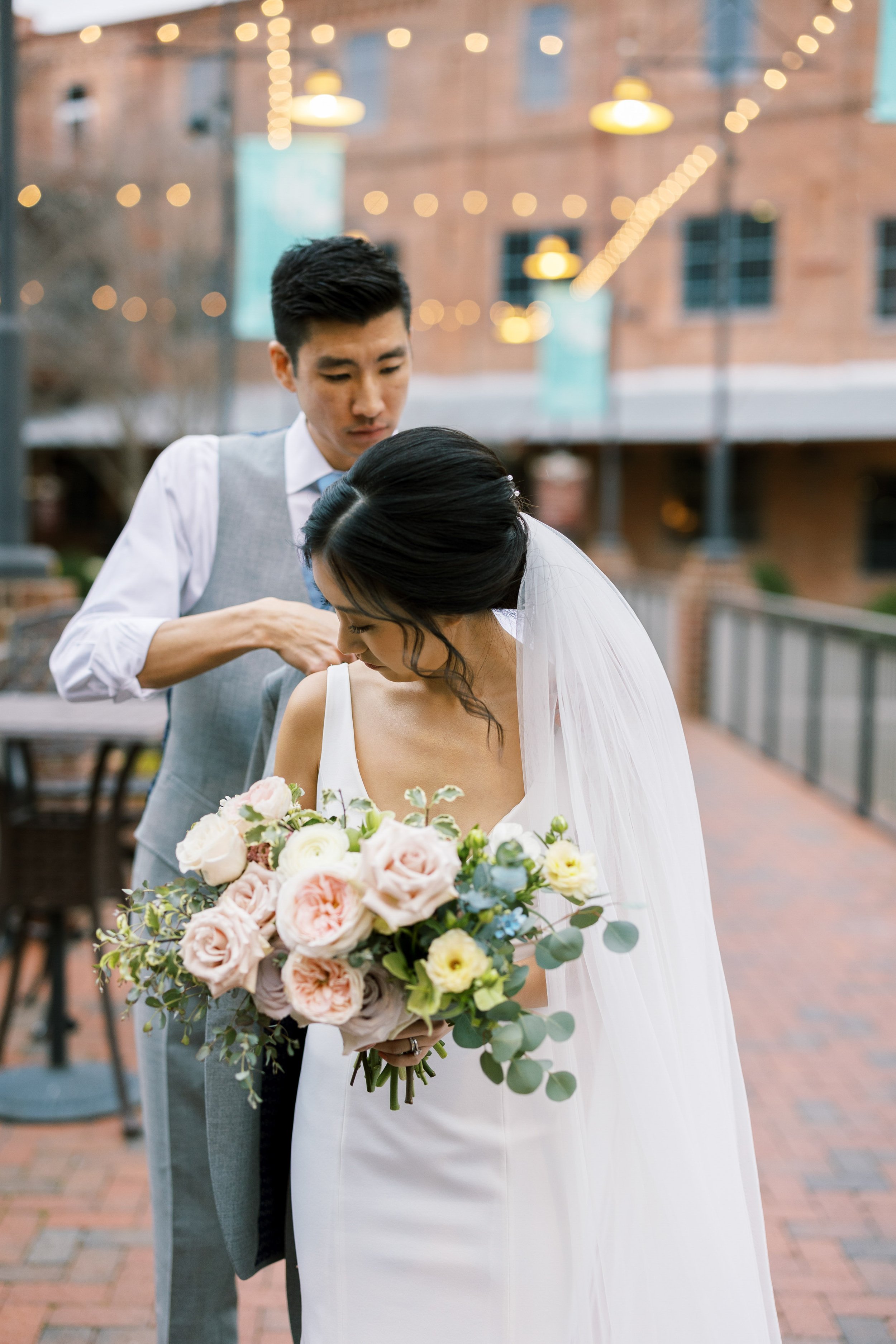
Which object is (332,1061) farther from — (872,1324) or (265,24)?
(265,24)

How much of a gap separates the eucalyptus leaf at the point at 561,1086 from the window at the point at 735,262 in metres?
23.5

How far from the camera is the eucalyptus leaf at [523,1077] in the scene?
1.64m

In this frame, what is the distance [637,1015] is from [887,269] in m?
23.6

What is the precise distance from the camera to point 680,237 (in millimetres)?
23938

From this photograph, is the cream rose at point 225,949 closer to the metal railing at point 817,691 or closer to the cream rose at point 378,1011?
the cream rose at point 378,1011


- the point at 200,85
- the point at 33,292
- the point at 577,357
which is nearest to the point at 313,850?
the point at 577,357

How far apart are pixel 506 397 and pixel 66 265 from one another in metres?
8.00

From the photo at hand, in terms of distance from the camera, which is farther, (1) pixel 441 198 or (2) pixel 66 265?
(1) pixel 441 198

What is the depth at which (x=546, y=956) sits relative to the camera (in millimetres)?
1658

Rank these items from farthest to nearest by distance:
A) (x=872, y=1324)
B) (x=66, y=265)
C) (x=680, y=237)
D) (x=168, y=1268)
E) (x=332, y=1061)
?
(x=680, y=237) → (x=66, y=265) → (x=872, y=1324) → (x=168, y=1268) → (x=332, y=1061)

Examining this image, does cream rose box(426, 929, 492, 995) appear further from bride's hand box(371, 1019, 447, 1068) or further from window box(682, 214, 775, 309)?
window box(682, 214, 775, 309)

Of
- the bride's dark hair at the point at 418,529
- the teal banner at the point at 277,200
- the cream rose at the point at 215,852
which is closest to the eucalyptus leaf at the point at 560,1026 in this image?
the cream rose at the point at 215,852

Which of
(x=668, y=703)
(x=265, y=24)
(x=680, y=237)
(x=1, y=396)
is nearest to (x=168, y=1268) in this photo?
(x=668, y=703)

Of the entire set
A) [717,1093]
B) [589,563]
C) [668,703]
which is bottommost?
[717,1093]
